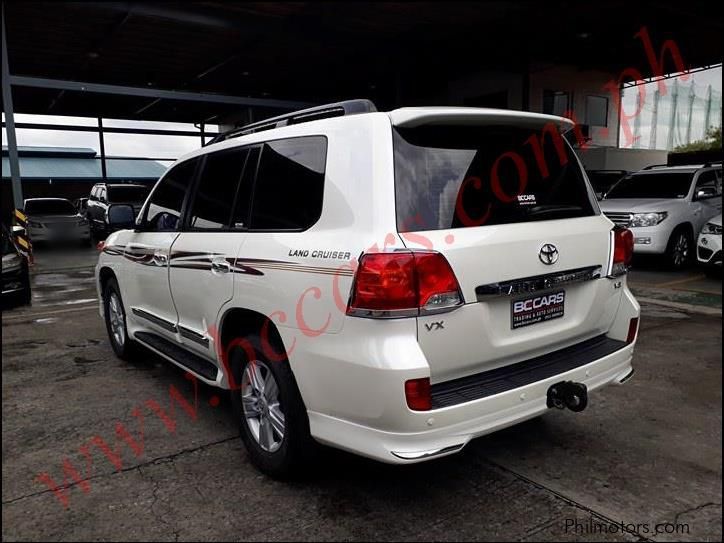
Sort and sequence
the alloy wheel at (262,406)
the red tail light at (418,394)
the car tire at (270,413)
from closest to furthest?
1. the red tail light at (418,394)
2. the car tire at (270,413)
3. the alloy wheel at (262,406)

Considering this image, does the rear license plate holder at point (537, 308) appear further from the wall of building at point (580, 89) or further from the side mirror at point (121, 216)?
the wall of building at point (580, 89)

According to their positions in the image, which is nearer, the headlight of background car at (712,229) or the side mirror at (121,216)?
the side mirror at (121,216)

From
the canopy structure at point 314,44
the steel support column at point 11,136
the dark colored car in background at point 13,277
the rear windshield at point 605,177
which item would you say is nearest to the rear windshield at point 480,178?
the canopy structure at point 314,44

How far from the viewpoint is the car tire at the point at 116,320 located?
16.2 feet

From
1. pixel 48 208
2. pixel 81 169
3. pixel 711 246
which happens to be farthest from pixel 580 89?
pixel 81 169

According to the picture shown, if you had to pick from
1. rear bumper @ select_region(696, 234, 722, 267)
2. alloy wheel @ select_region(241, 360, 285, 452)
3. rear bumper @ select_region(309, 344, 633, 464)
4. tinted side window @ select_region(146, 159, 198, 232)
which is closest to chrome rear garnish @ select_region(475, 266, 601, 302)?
rear bumper @ select_region(309, 344, 633, 464)

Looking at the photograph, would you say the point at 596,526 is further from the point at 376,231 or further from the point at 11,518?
the point at 11,518

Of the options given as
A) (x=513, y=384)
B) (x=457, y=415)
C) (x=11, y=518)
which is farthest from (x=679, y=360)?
(x=11, y=518)

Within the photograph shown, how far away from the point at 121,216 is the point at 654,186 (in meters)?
9.77

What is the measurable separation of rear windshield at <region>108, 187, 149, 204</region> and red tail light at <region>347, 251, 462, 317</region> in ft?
57.6

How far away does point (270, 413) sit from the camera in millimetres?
2865

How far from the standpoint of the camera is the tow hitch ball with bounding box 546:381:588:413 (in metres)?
2.47

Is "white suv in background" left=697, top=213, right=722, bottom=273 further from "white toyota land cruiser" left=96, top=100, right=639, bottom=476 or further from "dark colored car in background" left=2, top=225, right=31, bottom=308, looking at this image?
"dark colored car in background" left=2, top=225, right=31, bottom=308

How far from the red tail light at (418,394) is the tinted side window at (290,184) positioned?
91 centimetres
